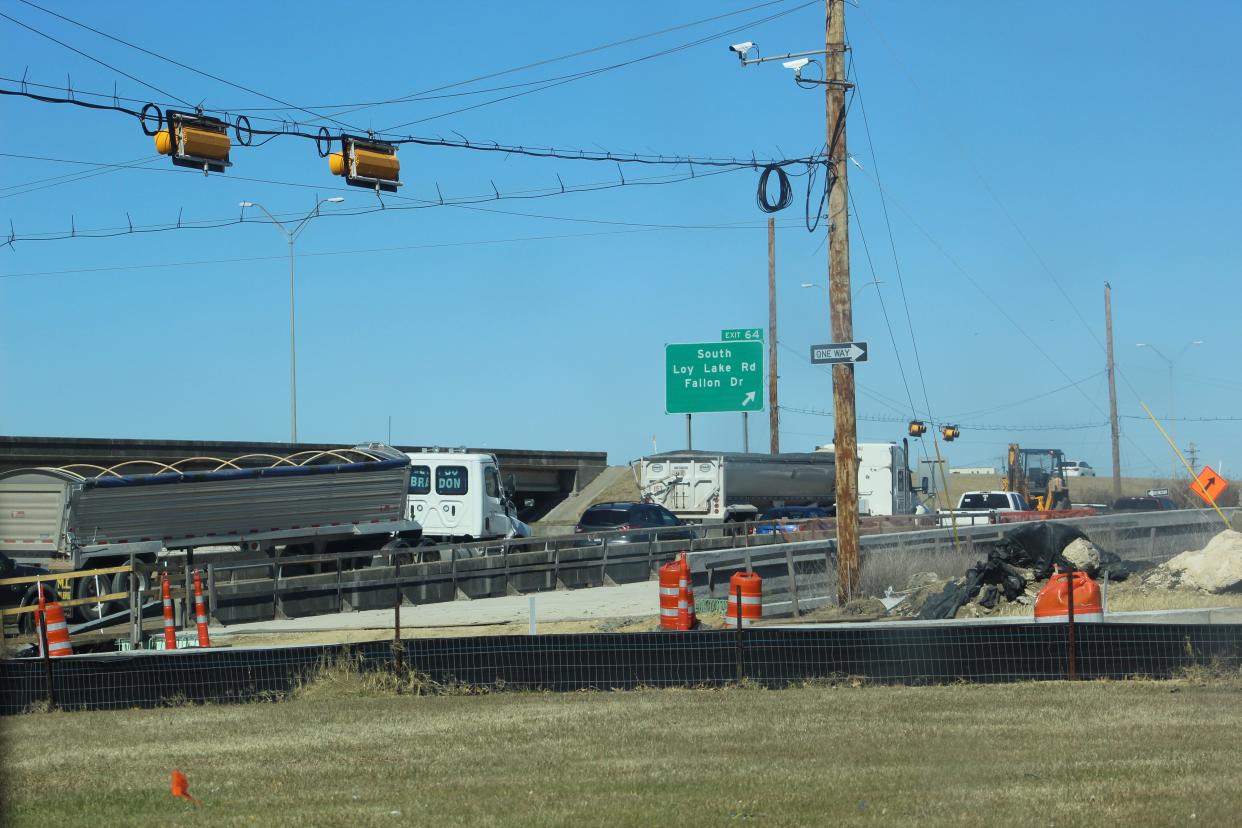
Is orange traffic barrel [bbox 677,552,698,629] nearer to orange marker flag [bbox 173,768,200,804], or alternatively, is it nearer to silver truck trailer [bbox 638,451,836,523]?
orange marker flag [bbox 173,768,200,804]

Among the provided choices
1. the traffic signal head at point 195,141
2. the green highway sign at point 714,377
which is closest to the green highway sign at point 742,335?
the green highway sign at point 714,377

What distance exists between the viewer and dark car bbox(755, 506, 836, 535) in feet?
117

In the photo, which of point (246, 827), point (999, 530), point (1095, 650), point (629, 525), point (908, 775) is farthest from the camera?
point (629, 525)

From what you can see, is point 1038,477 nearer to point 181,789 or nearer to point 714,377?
point 714,377

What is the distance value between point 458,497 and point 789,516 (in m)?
13.0

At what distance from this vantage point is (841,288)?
19.5 meters

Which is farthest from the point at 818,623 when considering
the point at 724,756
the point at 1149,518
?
the point at 1149,518

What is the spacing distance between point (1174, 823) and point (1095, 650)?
5222mm

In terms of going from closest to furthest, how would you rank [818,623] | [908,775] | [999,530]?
[908,775] < [818,623] < [999,530]

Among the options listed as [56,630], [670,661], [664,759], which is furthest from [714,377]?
[664,759]

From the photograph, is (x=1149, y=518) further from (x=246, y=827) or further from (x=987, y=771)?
(x=246, y=827)

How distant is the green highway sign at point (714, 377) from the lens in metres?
46.3

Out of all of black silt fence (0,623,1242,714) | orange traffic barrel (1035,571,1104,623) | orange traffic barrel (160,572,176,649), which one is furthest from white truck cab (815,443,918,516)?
black silt fence (0,623,1242,714)

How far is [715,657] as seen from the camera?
11.9 meters
